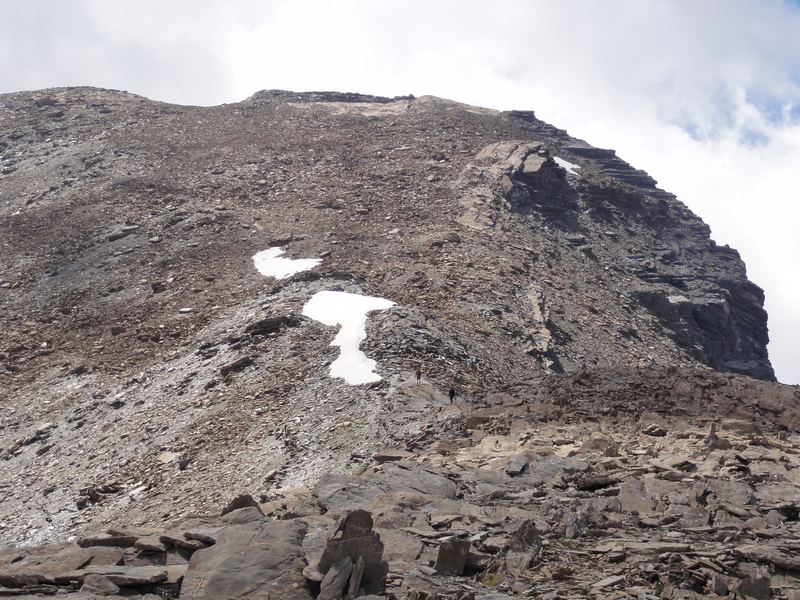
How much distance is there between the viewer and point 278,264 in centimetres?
3706

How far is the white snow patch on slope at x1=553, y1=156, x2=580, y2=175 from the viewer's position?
56750 millimetres

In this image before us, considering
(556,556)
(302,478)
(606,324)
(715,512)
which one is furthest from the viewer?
(606,324)

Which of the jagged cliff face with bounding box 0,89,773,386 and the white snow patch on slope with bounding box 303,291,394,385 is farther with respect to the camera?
the jagged cliff face with bounding box 0,89,773,386

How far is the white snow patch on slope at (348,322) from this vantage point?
83.5 ft

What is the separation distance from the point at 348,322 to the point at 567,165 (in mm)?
33571

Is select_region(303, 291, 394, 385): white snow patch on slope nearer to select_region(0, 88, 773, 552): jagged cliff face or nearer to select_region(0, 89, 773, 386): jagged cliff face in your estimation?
select_region(0, 88, 773, 552): jagged cliff face

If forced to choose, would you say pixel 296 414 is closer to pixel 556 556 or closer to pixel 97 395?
pixel 97 395

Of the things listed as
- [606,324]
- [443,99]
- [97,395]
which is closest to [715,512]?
[97,395]

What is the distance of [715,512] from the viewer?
561 inches

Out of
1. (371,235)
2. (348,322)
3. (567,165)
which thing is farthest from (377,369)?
(567,165)

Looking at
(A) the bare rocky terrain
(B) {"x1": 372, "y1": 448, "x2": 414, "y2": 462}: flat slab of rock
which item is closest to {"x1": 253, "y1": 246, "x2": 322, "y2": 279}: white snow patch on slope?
(A) the bare rocky terrain

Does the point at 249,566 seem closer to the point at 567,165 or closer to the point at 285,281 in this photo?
the point at 285,281

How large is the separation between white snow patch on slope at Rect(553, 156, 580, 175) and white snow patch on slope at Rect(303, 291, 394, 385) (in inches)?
1119

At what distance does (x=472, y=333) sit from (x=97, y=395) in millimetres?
12184
